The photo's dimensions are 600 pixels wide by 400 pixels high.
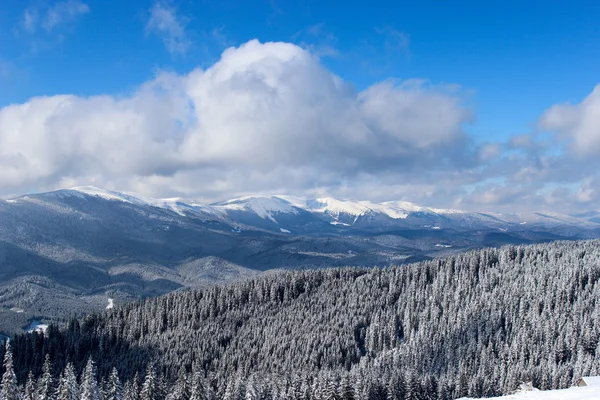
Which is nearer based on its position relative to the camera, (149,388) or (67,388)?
(67,388)

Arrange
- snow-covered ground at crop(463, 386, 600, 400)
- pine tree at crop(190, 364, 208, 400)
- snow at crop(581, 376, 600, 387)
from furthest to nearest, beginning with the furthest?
pine tree at crop(190, 364, 208, 400)
snow at crop(581, 376, 600, 387)
snow-covered ground at crop(463, 386, 600, 400)

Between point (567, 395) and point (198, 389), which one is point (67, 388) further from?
point (567, 395)

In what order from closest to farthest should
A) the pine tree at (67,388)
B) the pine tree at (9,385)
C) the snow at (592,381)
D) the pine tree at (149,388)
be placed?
the pine tree at (9,385) → the pine tree at (67,388) → the snow at (592,381) → the pine tree at (149,388)

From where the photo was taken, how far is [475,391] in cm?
12900

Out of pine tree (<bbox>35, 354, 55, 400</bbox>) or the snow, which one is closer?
the snow

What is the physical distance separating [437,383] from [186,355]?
116669 mm

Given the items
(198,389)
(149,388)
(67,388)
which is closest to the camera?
(67,388)

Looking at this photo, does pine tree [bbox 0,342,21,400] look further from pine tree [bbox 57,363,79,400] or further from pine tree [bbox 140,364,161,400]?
pine tree [bbox 140,364,161,400]

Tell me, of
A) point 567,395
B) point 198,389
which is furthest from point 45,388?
point 567,395

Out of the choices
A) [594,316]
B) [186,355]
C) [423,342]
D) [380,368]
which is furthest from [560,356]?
[186,355]

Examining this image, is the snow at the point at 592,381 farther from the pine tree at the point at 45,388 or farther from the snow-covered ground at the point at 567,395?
the pine tree at the point at 45,388

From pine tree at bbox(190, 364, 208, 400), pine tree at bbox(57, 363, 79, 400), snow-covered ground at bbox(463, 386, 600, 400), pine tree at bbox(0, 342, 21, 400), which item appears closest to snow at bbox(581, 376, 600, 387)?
snow-covered ground at bbox(463, 386, 600, 400)

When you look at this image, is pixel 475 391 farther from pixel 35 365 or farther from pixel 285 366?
pixel 35 365

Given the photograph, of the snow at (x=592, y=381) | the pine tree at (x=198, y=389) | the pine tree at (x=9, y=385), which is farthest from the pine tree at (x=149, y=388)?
the snow at (x=592, y=381)
